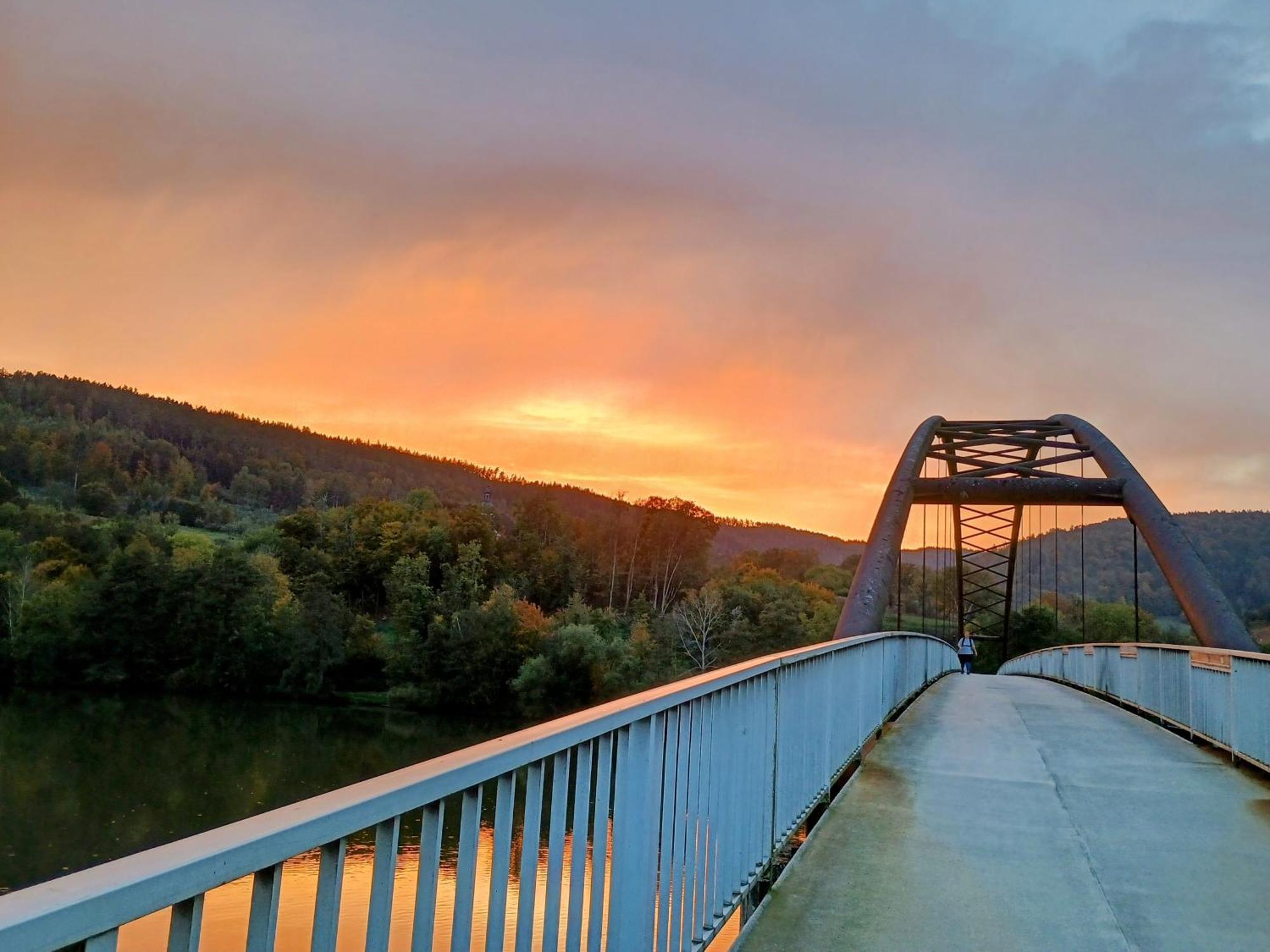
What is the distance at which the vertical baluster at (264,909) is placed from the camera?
1271 millimetres

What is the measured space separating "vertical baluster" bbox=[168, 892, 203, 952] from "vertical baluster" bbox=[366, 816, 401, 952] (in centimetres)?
42

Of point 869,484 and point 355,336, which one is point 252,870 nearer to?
point 869,484

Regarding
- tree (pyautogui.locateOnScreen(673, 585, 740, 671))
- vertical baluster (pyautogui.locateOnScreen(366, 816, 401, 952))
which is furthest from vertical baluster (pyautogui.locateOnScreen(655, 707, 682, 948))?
tree (pyautogui.locateOnScreen(673, 585, 740, 671))

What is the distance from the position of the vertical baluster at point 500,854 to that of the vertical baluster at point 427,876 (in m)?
0.17

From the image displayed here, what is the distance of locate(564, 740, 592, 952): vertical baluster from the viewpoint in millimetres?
2270

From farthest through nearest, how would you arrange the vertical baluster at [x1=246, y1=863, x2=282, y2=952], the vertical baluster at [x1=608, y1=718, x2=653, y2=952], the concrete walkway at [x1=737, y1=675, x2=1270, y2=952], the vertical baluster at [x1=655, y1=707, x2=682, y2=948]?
the concrete walkway at [x1=737, y1=675, x2=1270, y2=952], the vertical baluster at [x1=655, y1=707, x2=682, y2=948], the vertical baluster at [x1=608, y1=718, x2=653, y2=952], the vertical baluster at [x1=246, y1=863, x2=282, y2=952]

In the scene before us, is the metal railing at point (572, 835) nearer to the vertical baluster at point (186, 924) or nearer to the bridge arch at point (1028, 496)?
the vertical baluster at point (186, 924)

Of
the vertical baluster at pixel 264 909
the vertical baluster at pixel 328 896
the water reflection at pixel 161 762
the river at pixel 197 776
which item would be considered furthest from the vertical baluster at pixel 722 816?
the water reflection at pixel 161 762

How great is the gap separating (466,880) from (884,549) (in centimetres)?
1318

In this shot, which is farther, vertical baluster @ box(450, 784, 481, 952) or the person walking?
the person walking

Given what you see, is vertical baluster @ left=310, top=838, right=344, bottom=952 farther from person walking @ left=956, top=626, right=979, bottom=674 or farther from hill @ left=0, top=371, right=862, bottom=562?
hill @ left=0, top=371, right=862, bottom=562

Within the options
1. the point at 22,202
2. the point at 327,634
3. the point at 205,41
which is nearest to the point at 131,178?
the point at 205,41

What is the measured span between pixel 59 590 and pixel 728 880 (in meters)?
76.7

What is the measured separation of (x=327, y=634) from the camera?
67.9m
